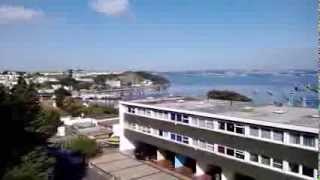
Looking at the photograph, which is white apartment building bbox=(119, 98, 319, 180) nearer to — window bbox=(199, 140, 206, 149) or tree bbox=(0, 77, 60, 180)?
window bbox=(199, 140, 206, 149)

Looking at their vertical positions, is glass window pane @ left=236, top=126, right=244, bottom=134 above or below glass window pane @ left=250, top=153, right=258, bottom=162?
above

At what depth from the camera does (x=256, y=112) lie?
2695 cm

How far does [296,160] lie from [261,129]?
9.15 ft

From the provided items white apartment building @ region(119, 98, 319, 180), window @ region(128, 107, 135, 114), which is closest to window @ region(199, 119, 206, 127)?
white apartment building @ region(119, 98, 319, 180)

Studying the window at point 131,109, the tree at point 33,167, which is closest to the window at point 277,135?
the tree at point 33,167

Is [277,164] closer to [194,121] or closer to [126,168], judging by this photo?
[194,121]

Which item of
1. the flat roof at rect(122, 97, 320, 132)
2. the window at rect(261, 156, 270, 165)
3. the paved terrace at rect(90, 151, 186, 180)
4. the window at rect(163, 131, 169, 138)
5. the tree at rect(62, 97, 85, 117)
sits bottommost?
the paved terrace at rect(90, 151, 186, 180)

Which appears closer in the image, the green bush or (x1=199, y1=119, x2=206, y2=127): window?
(x1=199, y1=119, x2=206, y2=127): window

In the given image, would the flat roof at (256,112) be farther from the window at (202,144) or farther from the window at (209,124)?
the window at (202,144)

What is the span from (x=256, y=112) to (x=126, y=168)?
36.2ft

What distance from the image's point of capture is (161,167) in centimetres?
3275

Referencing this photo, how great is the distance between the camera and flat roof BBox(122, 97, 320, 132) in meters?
22.9

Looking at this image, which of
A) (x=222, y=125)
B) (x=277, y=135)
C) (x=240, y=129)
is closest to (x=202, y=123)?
(x=222, y=125)

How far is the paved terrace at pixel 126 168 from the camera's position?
2966 centimetres
